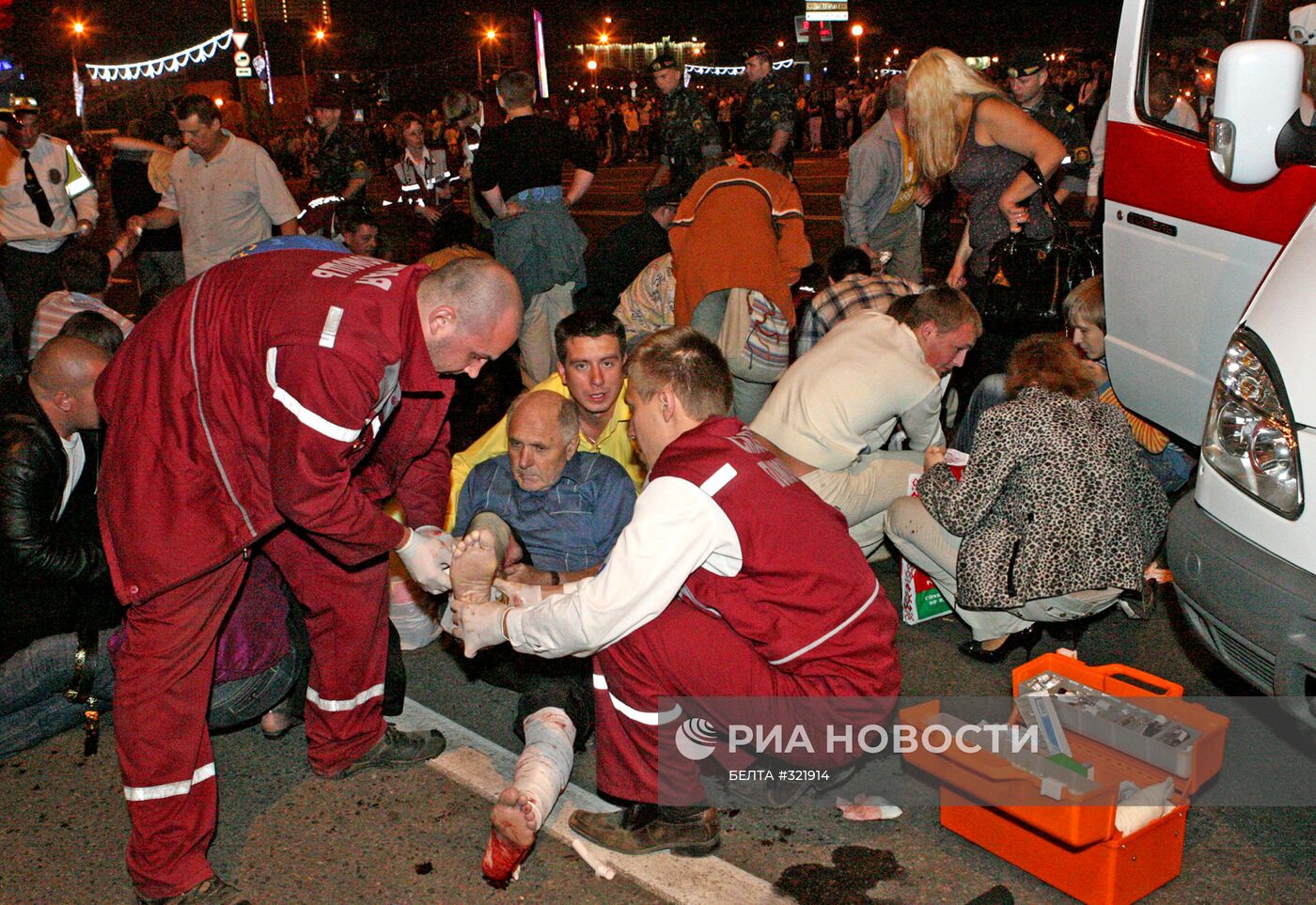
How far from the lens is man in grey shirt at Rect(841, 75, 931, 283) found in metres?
7.54

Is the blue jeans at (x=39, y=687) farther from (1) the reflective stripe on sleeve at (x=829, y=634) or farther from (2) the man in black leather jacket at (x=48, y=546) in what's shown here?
(1) the reflective stripe on sleeve at (x=829, y=634)

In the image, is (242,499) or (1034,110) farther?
(1034,110)

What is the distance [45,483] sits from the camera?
11.7 feet

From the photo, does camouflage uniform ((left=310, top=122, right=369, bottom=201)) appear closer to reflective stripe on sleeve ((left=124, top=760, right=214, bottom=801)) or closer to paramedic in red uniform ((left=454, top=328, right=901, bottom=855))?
paramedic in red uniform ((left=454, top=328, right=901, bottom=855))

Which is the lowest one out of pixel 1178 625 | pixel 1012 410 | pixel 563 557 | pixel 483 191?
pixel 1178 625

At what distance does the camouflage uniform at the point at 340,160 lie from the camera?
913cm

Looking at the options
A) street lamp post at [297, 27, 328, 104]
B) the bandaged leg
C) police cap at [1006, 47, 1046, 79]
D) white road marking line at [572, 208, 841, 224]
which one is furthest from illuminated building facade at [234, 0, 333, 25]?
the bandaged leg

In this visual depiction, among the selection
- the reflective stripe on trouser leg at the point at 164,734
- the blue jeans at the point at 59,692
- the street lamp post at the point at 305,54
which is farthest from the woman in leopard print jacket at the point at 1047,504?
the street lamp post at the point at 305,54

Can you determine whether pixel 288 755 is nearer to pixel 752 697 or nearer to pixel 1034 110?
pixel 752 697

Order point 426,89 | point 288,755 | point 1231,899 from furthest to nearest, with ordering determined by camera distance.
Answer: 1. point 426,89
2. point 288,755
3. point 1231,899

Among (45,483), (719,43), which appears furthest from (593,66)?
Answer: (45,483)

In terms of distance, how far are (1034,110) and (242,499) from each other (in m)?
5.68

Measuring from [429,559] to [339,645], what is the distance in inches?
19.9

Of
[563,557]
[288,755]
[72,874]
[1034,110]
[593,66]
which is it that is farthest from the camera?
[593,66]
